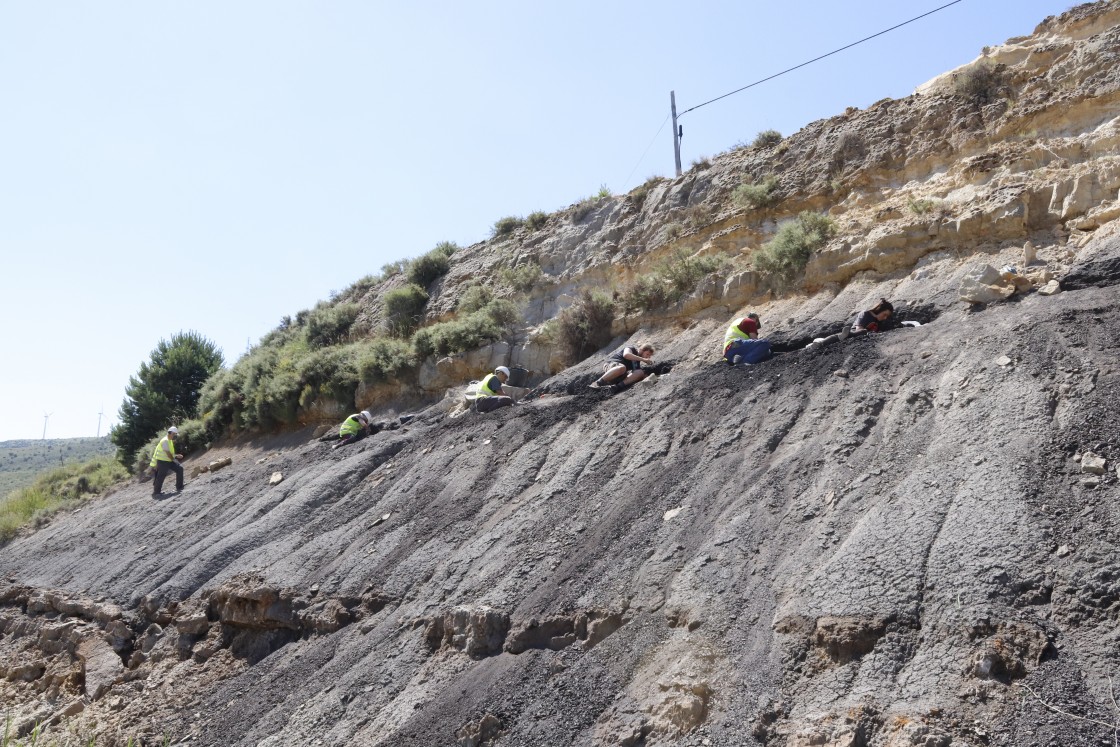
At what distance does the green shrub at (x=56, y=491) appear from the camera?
2053 centimetres

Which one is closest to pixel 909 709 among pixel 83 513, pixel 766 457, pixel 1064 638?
pixel 1064 638

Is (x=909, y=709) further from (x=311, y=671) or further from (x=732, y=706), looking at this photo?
(x=311, y=671)

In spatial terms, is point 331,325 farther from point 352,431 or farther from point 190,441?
point 352,431

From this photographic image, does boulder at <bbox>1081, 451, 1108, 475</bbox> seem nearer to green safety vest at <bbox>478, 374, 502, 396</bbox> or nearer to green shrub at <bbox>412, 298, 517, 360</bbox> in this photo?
green safety vest at <bbox>478, 374, 502, 396</bbox>

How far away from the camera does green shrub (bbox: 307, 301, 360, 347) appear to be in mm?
23792

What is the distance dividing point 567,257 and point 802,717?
1480 centimetres

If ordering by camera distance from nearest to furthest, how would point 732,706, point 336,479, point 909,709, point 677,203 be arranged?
point 909,709
point 732,706
point 336,479
point 677,203

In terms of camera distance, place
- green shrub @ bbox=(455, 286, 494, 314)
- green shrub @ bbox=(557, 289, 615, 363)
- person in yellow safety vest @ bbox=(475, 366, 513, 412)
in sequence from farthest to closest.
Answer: green shrub @ bbox=(455, 286, 494, 314)
green shrub @ bbox=(557, 289, 615, 363)
person in yellow safety vest @ bbox=(475, 366, 513, 412)

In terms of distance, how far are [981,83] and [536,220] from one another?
34.0 feet

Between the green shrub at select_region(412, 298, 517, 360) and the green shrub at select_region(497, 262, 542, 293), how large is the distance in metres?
0.56

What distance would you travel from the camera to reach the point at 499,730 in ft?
21.3

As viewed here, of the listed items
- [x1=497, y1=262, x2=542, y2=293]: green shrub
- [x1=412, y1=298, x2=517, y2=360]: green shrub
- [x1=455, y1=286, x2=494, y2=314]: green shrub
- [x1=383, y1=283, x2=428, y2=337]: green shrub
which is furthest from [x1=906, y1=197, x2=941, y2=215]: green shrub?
[x1=383, y1=283, x2=428, y2=337]: green shrub

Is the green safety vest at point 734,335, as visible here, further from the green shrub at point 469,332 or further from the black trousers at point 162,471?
the black trousers at point 162,471

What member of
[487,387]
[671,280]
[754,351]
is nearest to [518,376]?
[487,387]
